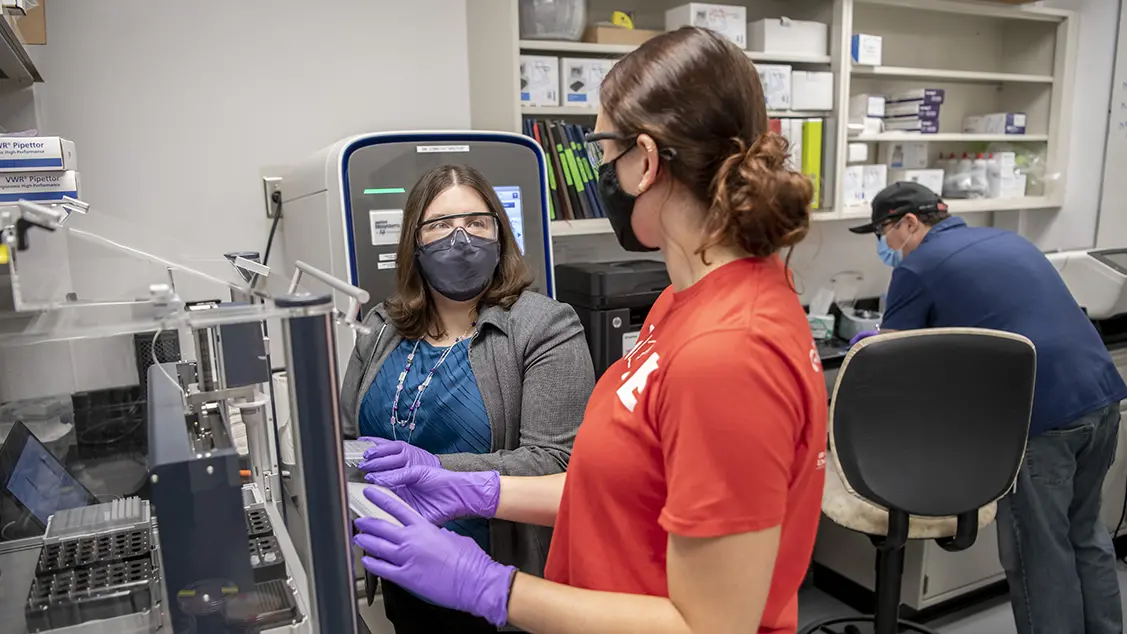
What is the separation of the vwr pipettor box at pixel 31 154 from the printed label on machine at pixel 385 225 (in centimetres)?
71

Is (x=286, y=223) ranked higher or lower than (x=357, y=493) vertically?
higher

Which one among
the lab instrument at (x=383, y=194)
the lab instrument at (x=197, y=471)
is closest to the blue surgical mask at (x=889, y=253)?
the lab instrument at (x=383, y=194)

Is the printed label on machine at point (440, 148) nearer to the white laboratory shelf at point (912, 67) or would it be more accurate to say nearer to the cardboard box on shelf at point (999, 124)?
the white laboratory shelf at point (912, 67)

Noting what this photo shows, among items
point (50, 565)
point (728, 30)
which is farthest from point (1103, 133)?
point (50, 565)

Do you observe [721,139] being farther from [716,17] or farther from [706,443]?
[716,17]

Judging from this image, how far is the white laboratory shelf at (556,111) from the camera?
2.34 metres

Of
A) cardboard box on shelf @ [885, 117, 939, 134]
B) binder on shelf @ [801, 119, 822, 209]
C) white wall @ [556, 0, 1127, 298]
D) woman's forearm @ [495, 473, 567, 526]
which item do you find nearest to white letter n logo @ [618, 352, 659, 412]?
woman's forearm @ [495, 473, 567, 526]

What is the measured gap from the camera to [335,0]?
233 cm

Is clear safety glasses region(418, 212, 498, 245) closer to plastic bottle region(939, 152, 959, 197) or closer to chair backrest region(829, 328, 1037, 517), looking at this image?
chair backrest region(829, 328, 1037, 517)

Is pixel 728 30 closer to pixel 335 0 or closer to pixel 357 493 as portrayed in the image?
pixel 335 0

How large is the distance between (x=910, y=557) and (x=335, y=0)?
2.62 m

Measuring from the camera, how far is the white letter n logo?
2.87 feet

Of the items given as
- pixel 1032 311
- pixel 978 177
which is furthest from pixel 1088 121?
pixel 1032 311

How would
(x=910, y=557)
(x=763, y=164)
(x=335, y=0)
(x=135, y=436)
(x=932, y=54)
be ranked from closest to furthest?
1. (x=763, y=164)
2. (x=135, y=436)
3. (x=335, y=0)
4. (x=910, y=557)
5. (x=932, y=54)
